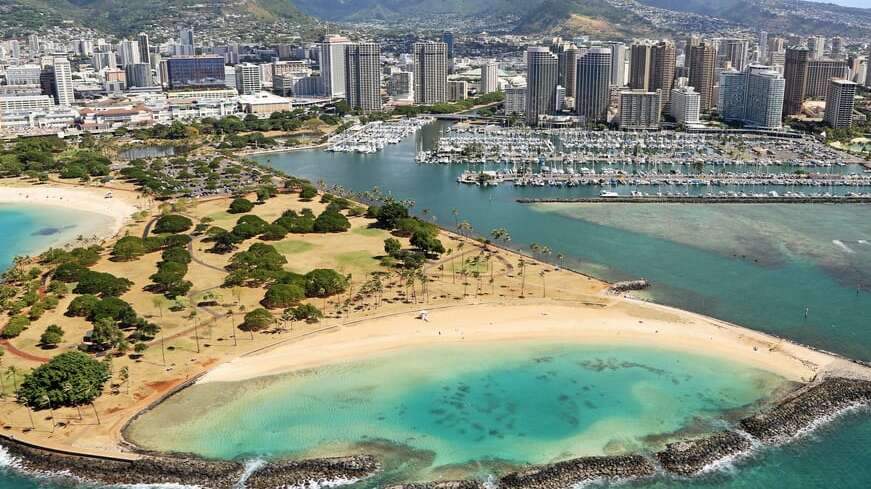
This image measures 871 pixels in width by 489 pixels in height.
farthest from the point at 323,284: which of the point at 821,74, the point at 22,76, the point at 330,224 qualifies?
the point at 821,74

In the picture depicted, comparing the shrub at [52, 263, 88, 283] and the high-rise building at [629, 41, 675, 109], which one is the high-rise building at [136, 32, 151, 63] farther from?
the shrub at [52, 263, 88, 283]

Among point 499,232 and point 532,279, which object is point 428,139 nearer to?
point 499,232

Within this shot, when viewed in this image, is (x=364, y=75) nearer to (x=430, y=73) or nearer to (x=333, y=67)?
(x=430, y=73)

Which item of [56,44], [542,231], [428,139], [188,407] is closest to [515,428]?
[188,407]

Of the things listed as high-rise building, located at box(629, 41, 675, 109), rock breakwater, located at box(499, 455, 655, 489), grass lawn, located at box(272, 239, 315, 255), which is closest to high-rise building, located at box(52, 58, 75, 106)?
grass lawn, located at box(272, 239, 315, 255)

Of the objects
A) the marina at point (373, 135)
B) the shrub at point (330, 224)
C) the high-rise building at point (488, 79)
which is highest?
the high-rise building at point (488, 79)

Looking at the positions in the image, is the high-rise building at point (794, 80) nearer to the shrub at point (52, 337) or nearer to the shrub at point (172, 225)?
the shrub at point (172, 225)

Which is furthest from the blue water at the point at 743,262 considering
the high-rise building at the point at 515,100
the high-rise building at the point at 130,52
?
the high-rise building at the point at 130,52
